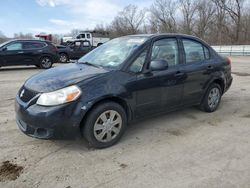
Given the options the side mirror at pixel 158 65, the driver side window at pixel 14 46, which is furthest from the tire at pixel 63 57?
the side mirror at pixel 158 65

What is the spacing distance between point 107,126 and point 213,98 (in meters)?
2.79

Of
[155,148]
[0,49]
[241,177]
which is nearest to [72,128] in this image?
[155,148]

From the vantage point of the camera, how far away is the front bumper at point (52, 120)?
356 cm

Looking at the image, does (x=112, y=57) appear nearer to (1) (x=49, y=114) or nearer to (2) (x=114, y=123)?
(2) (x=114, y=123)

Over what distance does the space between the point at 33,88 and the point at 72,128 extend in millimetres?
808

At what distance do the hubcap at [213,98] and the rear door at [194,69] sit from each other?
354mm

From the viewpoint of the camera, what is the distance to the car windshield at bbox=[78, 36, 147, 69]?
4371 mm

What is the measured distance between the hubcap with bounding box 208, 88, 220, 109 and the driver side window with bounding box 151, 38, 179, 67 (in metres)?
1.32

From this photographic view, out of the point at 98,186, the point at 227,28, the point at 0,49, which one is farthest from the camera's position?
the point at 227,28

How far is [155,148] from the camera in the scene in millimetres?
4027

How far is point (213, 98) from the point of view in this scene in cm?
579

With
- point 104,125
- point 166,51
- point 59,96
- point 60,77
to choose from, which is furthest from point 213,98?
point 59,96

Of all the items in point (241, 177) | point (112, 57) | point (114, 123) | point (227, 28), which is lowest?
point (241, 177)

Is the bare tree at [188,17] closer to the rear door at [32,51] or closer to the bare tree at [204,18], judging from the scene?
the bare tree at [204,18]
